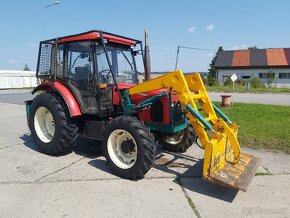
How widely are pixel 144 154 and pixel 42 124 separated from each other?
9.46ft

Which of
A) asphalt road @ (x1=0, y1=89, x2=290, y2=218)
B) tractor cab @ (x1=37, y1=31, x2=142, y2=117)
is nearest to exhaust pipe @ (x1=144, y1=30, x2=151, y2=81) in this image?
tractor cab @ (x1=37, y1=31, x2=142, y2=117)

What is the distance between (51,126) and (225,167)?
3.71 meters

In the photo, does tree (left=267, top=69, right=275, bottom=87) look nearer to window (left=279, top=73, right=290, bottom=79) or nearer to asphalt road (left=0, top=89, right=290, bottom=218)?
window (left=279, top=73, right=290, bottom=79)

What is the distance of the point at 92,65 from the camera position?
16.9 feet

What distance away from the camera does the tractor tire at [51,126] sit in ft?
17.4

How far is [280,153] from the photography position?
5.93 meters

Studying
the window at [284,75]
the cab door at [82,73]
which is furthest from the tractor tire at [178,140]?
the window at [284,75]

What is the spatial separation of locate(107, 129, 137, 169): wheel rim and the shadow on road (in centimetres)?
29

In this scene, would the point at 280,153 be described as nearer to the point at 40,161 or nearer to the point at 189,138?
the point at 189,138

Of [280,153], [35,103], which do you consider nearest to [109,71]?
[35,103]

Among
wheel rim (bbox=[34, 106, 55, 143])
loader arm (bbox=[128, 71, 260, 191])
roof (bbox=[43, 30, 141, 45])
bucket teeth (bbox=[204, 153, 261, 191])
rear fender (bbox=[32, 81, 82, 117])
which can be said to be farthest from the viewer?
wheel rim (bbox=[34, 106, 55, 143])

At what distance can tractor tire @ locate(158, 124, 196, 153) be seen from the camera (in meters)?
5.55

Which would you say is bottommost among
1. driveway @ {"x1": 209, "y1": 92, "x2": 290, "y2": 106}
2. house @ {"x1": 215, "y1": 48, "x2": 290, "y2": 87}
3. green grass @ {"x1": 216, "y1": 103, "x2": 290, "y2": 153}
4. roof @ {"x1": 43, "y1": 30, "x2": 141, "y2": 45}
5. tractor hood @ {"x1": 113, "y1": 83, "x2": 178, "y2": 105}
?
green grass @ {"x1": 216, "y1": 103, "x2": 290, "y2": 153}

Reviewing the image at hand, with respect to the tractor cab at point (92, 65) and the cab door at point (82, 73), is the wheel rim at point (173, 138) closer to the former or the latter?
the tractor cab at point (92, 65)
